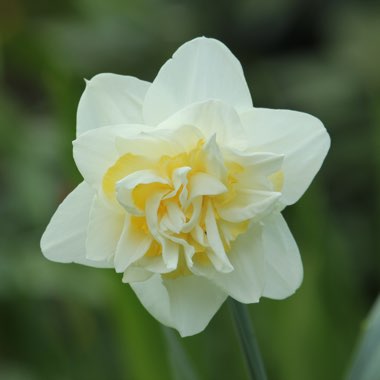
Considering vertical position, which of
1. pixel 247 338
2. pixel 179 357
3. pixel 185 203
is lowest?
pixel 179 357

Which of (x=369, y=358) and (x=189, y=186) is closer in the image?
(x=189, y=186)

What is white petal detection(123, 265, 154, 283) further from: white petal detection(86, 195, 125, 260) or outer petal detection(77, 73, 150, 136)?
outer petal detection(77, 73, 150, 136)

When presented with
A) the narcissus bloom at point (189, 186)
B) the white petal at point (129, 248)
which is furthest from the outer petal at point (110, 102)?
the white petal at point (129, 248)

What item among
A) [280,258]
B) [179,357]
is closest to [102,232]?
[280,258]

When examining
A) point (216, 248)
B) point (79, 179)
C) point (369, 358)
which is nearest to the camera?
point (216, 248)

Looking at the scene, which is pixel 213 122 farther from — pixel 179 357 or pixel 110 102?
pixel 179 357

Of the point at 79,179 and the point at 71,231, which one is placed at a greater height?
the point at 71,231
